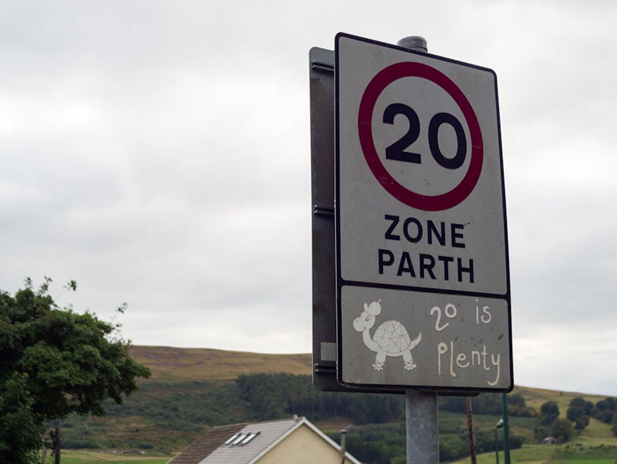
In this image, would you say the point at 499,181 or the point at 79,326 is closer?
the point at 499,181

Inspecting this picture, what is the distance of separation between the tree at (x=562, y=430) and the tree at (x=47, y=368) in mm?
121942

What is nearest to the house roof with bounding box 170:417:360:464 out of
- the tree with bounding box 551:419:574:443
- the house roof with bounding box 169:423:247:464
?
the house roof with bounding box 169:423:247:464

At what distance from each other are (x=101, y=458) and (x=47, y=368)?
367 feet

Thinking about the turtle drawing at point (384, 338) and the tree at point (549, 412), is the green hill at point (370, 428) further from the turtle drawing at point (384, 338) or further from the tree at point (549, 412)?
the turtle drawing at point (384, 338)

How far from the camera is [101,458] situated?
438ft

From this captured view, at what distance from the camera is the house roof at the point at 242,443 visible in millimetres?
44531

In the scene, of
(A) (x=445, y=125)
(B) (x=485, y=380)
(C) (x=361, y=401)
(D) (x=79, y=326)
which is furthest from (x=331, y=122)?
(C) (x=361, y=401)

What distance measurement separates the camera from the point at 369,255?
313 cm

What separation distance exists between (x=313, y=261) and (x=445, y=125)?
2.57 ft

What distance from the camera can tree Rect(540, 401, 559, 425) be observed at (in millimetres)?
162500

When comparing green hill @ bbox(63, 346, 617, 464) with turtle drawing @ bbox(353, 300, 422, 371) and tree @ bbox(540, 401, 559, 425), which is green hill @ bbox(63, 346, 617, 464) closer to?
tree @ bbox(540, 401, 559, 425)

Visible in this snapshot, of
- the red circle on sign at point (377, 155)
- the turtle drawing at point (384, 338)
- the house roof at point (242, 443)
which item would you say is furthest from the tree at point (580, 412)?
the turtle drawing at point (384, 338)

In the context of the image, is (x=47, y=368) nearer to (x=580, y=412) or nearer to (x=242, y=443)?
A: (x=242, y=443)

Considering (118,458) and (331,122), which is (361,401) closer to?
(118,458)
